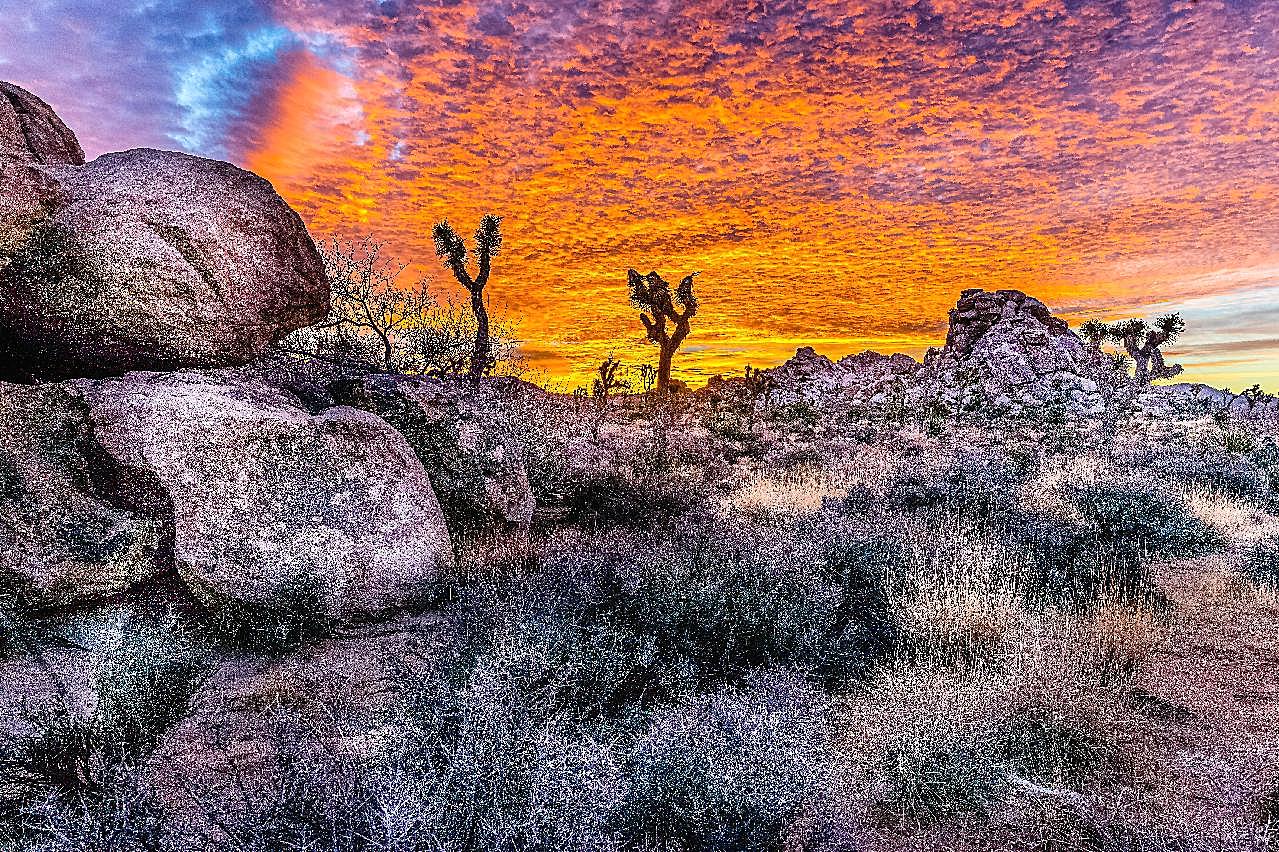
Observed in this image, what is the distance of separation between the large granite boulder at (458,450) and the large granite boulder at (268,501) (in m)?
1.43

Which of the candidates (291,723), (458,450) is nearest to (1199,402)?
(458,450)

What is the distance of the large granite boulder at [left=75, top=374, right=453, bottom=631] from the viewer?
5230 mm

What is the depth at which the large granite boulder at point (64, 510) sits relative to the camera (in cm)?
492

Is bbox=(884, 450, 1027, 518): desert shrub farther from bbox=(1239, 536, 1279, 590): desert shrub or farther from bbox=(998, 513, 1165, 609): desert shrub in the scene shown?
bbox=(1239, 536, 1279, 590): desert shrub

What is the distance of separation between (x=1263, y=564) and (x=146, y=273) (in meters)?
11.0

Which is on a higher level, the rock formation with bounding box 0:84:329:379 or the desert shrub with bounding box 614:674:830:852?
the rock formation with bounding box 0:84:329:379

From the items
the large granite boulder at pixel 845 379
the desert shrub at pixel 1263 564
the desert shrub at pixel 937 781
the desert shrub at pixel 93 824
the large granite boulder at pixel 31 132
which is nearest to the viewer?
the desert shrub at pixel 93 824

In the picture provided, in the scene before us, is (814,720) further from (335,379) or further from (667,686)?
(335,379)

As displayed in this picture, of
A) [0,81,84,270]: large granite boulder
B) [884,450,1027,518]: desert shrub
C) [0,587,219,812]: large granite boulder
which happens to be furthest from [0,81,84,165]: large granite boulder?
[884,450,1027,518]: desert shrub

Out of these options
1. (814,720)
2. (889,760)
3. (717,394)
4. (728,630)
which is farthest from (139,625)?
(717,394)

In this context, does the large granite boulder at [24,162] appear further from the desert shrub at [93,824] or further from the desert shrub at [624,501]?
the desert shrub at [624,501]

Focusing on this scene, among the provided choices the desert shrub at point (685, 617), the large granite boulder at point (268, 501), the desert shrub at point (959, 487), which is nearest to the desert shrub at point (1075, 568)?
the desert shrub at point (959, 487)

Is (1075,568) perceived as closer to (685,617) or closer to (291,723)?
(685,617)

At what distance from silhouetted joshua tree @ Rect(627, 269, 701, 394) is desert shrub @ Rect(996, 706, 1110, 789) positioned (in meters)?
22.8
